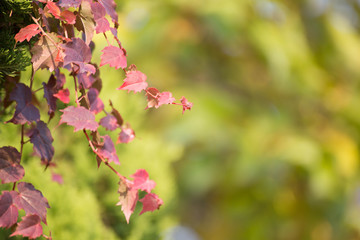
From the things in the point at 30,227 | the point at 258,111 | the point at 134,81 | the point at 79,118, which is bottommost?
the point at 258,111

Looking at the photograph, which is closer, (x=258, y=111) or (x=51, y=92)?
(x=51, y=92)

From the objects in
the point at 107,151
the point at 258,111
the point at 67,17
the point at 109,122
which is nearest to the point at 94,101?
the point at 109,122

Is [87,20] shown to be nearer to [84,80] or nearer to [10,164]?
[84,80]

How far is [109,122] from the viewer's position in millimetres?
1164

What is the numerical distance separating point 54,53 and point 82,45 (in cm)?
6

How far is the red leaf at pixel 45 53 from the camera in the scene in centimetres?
92

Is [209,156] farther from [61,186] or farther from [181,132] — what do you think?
[61,186]

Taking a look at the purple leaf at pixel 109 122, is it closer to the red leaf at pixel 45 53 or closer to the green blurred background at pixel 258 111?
the red leaf at pixel 45 53

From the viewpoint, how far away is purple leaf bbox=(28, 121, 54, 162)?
1.02m

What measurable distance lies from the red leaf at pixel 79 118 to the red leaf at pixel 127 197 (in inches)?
5.9

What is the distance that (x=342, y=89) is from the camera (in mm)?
5000

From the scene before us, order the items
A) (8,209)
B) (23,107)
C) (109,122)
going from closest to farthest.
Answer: (8,209)
(23,107)
(109,122)

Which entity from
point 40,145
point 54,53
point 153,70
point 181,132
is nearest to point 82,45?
point 54,53

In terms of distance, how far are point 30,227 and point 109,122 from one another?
0.33 metres
